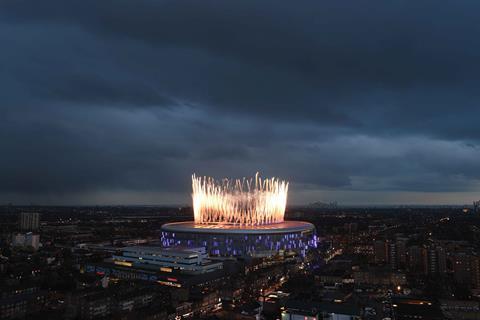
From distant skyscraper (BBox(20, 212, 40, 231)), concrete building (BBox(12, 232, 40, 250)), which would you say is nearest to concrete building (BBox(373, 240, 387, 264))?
concrete building (BBox(12, 232, 40, 250))

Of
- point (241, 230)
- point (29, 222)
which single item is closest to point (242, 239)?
point (241, 230)

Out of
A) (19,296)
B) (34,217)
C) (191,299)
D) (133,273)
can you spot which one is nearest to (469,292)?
(191,299)

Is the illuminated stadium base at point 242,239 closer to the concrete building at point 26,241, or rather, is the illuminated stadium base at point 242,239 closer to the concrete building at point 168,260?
the concrete building at point 168,260

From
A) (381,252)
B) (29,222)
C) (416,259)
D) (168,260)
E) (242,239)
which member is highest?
(29,222)

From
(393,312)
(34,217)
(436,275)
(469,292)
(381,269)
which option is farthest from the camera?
(34,217)

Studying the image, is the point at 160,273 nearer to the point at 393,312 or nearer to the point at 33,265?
the point at 33,265

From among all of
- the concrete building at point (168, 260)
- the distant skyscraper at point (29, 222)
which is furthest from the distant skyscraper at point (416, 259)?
the distant skyscraper at point (29, 222)

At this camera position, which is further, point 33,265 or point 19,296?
point 33,265

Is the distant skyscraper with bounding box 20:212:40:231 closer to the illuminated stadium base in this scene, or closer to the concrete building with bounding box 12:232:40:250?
the concrete building with bounding box 12:232:40:250

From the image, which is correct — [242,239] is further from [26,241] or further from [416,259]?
[26,241]
